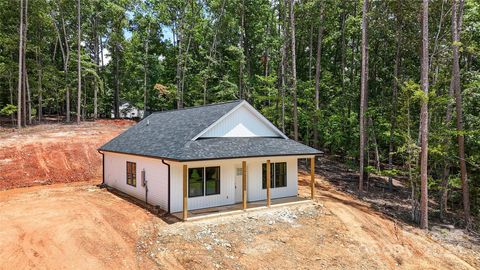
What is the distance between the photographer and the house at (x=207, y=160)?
12.2m

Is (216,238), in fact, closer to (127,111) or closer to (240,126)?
(240,126)

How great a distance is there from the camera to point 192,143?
1275 centimetres

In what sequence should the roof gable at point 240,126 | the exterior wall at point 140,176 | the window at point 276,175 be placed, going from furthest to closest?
1. the window at point 276,175
2. the roof gable at point 240,126
3. the exterior wall at point 140,176

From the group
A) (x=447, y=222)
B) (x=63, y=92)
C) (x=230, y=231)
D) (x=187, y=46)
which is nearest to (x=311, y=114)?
(x=447, y=222)

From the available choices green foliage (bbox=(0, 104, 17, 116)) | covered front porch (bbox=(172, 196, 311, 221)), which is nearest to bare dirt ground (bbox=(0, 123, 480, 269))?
covered front porch (bbox=(172, 196, 311, 221))

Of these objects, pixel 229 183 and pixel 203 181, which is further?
pixel 229 183

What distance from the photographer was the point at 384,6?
19734mm

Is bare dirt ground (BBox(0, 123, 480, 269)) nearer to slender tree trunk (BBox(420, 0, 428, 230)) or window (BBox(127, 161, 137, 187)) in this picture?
window (BBox(127, 161, 137, 187))

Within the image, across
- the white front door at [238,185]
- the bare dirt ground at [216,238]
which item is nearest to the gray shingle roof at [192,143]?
→ the white front door at [238,185]

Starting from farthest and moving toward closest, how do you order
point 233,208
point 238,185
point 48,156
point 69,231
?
1. point 48,156
2. point 238,185
3. point 233,208
4. point 69,231

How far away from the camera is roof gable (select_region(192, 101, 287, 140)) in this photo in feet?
46.0

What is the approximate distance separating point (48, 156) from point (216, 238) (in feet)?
55.2

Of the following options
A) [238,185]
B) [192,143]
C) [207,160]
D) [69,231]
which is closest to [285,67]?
[238,185]

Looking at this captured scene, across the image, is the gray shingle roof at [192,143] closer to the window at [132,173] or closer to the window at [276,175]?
the window at [132,173]
